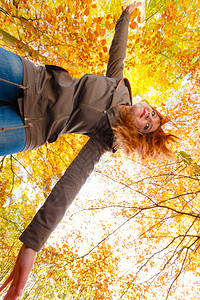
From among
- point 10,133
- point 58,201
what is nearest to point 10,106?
point 10,133

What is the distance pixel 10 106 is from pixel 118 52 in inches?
62.2

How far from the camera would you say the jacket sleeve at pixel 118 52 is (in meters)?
2.17

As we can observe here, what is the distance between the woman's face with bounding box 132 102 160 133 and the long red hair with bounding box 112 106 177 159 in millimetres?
60

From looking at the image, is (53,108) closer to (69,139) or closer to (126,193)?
(69,139)

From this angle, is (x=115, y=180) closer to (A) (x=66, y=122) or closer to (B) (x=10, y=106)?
(A) (x=66, y=122)

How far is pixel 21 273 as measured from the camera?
1.04 meters

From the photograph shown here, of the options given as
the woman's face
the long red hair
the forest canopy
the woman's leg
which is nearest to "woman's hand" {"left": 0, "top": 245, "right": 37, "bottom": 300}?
the woman's leg

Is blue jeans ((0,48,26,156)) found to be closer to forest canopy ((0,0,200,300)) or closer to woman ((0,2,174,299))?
woman ((0,2,174,299))

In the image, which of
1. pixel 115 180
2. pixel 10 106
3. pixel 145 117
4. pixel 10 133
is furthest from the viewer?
pixel 115 180

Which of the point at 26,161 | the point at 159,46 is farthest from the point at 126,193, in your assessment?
the point at 159,46

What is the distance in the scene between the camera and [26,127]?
1.46 m

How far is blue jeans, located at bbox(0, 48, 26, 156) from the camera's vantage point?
1290 millimetres

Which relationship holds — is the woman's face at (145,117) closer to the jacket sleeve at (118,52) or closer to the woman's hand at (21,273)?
the jacket sleeve at (118,52)

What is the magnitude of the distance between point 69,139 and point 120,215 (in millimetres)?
3583
